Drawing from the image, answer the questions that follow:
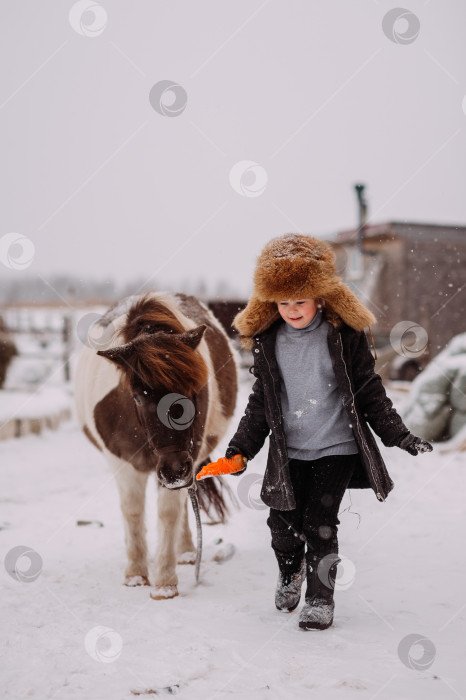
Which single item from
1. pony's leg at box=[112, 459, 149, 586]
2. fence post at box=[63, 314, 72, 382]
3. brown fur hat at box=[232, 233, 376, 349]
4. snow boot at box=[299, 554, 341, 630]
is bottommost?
fence post at box=[63, 314, 72, 382]

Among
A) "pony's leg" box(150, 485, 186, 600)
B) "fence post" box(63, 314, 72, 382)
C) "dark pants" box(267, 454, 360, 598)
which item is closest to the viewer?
"dark pants" box(267, 454, 360, 598)

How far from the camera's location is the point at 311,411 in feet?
9.54

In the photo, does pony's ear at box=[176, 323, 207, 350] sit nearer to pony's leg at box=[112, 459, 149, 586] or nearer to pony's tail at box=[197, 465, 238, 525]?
pony's leg at box=[112, 459, 149, 586]

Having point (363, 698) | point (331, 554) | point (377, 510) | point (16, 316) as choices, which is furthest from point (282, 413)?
point (16, 316)

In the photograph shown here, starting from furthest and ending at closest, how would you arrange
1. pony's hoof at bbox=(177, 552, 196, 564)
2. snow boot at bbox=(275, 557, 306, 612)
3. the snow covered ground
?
pony's hoof at bbox=(177, 552, 196, 564), snow boot at bbox=(275, 557, 306, 612), the snow covered ground

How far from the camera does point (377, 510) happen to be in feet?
16.8

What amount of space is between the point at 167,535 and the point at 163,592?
0.35 m

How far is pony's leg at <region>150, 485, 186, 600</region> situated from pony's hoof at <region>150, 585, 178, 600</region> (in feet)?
0.05

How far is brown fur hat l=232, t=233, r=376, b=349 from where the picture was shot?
2.77m

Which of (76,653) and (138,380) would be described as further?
(138,380)

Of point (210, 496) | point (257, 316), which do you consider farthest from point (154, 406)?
point (210, 496)

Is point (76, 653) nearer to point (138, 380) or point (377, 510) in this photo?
point (138, 380)

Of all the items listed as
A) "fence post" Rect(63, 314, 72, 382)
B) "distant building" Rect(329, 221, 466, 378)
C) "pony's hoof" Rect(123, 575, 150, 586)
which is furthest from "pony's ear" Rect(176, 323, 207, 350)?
"distant building" Rect(329, 221, 466, 378)

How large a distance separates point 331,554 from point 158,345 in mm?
1411
